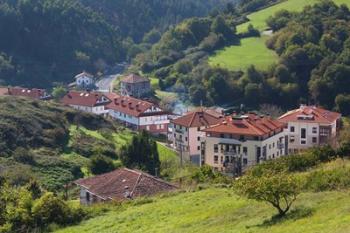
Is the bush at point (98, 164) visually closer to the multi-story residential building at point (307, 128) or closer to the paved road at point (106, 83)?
the multi-story residential building at point (307, 128)

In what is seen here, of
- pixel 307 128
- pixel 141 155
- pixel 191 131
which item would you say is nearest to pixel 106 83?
pixel 191 131

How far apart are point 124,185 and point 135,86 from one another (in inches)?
2107

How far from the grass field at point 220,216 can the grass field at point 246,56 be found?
5848 centimetres

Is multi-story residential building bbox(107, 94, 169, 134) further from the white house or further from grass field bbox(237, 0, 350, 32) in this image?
grass field bbox(237, 0, 350, 32)

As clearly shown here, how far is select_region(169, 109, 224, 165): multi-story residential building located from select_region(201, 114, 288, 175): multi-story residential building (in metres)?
5.87

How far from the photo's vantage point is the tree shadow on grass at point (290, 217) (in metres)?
18.8

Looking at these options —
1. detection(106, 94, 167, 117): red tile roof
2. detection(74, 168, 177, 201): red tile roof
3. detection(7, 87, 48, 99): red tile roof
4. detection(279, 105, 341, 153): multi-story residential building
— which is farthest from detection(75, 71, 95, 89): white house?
detection(74, 168, 177, 201): red tile roof

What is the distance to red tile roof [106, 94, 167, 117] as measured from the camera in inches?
2753

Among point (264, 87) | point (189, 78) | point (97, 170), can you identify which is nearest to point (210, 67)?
point (189, 78)

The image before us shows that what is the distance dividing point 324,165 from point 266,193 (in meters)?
7.41

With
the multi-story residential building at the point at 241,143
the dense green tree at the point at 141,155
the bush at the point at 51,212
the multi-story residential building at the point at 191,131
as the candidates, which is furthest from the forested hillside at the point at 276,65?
the bush at the point at 51,212

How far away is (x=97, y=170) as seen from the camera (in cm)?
4422

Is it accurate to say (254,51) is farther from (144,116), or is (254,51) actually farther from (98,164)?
(98,164)

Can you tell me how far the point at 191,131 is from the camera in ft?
188
